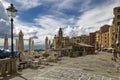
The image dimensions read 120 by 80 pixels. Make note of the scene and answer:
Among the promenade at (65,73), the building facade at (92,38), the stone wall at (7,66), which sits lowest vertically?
the promenade at (65,73)

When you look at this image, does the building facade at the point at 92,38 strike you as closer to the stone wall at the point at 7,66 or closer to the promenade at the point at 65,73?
the promenade at the point at 65,73

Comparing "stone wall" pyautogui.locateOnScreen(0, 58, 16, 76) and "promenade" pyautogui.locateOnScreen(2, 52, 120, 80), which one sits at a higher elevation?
"stone wall" pyautogui.locateOnScreen(0, 58, 16, 76)

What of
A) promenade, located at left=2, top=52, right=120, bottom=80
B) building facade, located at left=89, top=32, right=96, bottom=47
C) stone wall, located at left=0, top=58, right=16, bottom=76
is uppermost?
building facade, located at left=89, top=32, right=96, bottom=47

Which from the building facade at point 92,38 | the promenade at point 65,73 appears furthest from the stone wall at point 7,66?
the building facade at point 92,38

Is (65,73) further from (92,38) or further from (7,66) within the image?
(92,38)

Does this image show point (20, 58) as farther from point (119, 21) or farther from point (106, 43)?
point (106, 43)

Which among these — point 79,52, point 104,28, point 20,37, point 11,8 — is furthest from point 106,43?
point 11,8

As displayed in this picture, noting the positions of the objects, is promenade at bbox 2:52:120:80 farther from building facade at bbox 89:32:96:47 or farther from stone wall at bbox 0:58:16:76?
building facade at bbox 89:32:96:47

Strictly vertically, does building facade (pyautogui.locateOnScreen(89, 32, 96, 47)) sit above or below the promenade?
above

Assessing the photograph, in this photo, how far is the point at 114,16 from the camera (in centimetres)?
6088

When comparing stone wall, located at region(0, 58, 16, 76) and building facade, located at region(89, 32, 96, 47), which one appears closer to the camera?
stone wall, located at region(0, 58, 16, 76)

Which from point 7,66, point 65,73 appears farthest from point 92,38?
point 7,66

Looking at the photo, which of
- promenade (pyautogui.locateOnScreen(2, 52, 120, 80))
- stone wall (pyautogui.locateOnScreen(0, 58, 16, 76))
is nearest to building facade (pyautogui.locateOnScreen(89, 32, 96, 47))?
promenade (pyautogui.locateOnScreen(2, 52, 120, 80))

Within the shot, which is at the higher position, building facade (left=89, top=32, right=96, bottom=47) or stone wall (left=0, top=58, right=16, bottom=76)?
building facade (left=89, top=32, right=96, bottom=47)
